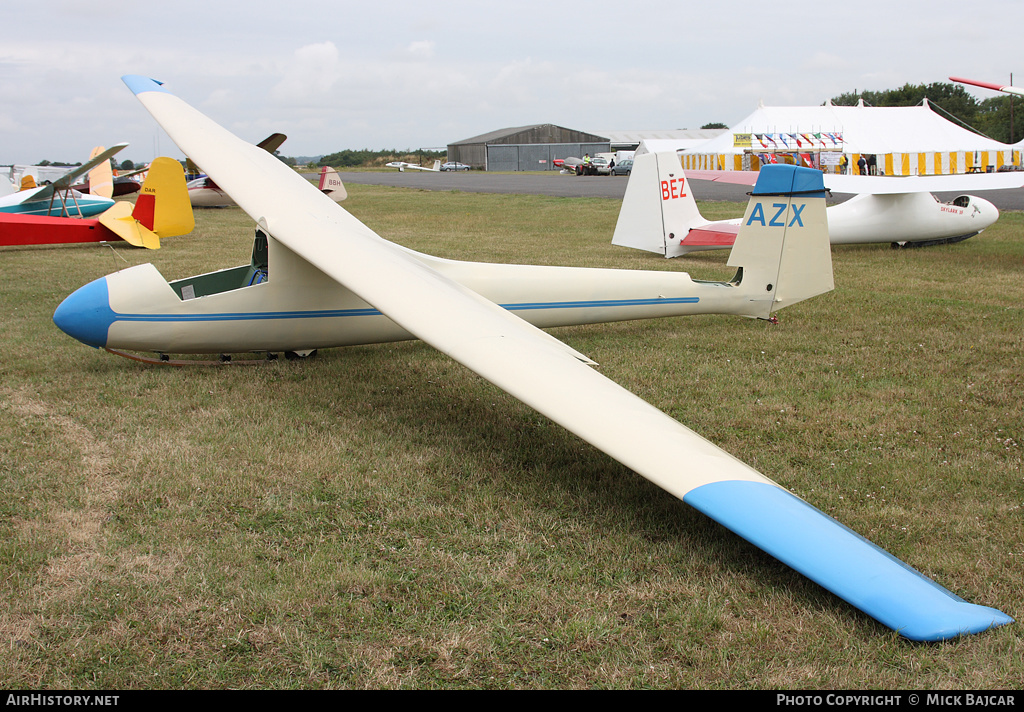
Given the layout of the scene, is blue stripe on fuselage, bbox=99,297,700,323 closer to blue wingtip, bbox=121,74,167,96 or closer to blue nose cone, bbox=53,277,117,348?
blue nose cone, bbox=53,277,117,348

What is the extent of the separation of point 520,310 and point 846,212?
10.3 m

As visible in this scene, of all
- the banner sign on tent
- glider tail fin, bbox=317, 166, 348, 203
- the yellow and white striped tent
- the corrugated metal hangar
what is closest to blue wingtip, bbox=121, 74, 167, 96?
glider tail fin, bbox=317, 166, 348, 203

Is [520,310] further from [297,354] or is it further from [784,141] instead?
[784,141]

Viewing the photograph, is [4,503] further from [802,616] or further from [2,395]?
[802,616]

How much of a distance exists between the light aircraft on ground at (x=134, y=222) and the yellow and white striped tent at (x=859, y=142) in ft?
64.7

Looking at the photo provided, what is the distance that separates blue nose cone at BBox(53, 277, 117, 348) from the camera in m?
6.21

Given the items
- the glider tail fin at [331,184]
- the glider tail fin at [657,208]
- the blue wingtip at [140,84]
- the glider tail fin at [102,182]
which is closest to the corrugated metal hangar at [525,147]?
the glider tail fin at [331,184]

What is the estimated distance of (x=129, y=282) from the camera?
20.7 feet

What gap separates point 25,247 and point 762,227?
16027 mm

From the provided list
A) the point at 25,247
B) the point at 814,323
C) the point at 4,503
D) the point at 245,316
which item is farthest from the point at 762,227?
the point at 25,247

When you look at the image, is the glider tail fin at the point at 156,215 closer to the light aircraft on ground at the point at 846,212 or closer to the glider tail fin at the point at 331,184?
the glider tail fin at the point at 331,184
